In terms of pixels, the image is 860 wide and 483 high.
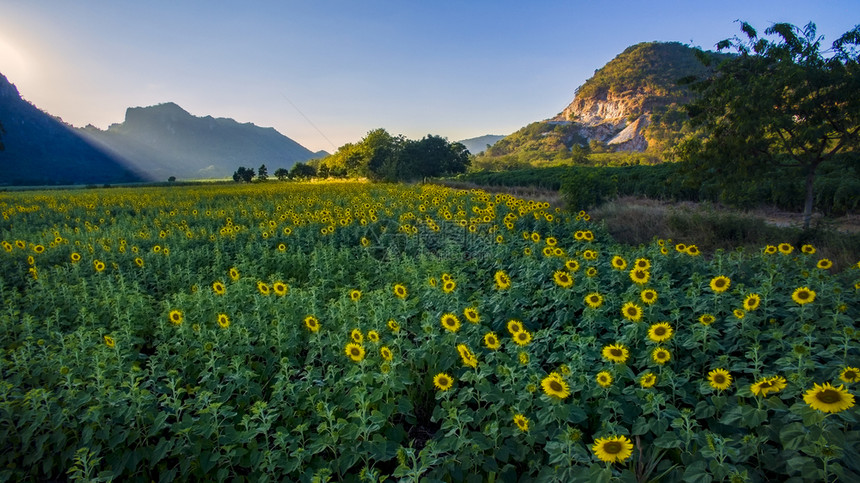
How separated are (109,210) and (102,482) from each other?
63.4ft

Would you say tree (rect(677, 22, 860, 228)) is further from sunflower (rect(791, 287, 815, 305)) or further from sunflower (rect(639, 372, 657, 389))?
sunflower (rect(639, 372, 657, 389))

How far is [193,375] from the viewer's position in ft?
12.2

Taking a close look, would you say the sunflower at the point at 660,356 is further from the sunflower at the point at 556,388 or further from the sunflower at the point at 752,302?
the sunflower at the point at 752,302

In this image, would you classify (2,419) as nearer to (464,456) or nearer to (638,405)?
(464,456)

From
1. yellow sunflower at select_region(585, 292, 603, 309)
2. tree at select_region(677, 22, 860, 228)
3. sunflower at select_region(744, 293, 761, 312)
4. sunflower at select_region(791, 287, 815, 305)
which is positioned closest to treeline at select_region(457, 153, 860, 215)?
tree at select_region(677, 22, 860, 228)

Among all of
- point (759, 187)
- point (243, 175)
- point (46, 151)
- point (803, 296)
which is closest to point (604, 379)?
point (803, 296)

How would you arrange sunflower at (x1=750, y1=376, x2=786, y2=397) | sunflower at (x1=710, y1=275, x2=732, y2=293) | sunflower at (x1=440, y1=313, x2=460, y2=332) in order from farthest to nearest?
1. sunflower at (x1=710, y1=275, x2=732, y2=293)
2. sunflower at (x1=440, y1=313, x2=460, y2=332)
3. sunflower at (x1=750, y1=376, x2=786, y2=397)

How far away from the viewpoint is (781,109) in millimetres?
11328

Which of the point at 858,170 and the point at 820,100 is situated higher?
the point at 820,100

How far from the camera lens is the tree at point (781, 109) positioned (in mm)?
10672

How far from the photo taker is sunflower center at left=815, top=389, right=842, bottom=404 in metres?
1.90

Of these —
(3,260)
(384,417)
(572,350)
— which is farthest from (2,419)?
(3,260)

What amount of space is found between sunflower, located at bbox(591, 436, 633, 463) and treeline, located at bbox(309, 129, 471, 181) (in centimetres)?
4439

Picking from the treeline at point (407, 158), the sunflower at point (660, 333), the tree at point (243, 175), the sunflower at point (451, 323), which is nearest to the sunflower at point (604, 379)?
the sunflower at point (660, 333)
